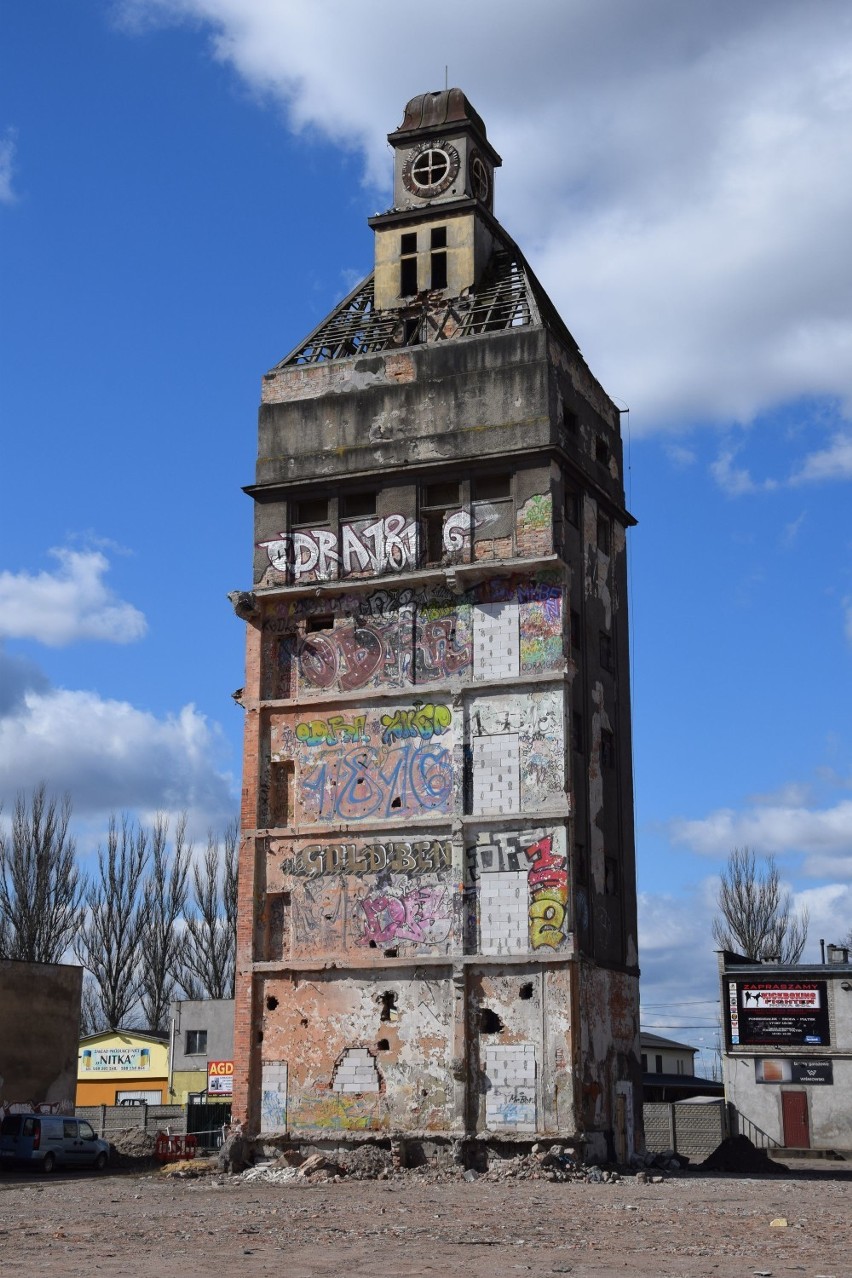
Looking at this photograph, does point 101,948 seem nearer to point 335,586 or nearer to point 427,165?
point 335,586

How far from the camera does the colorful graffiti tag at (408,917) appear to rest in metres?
36.8

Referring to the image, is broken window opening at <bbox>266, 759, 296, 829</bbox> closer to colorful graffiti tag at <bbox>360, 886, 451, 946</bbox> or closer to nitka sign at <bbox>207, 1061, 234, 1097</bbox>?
colorful graffiti tag at <bbox>360, 886, 451, 946</bbox>

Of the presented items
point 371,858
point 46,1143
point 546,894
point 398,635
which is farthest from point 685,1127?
point 398,635

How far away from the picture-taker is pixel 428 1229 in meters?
23.3

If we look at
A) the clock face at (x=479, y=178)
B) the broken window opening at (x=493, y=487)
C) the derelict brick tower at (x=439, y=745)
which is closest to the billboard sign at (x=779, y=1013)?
the derelict brick tower at (x=439, y=745)

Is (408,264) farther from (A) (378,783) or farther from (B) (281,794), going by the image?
(B) (281,794)

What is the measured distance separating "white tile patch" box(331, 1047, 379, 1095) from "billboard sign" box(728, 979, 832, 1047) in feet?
75.4

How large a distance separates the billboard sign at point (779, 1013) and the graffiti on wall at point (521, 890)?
73.4 ft

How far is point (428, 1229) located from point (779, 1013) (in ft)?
113

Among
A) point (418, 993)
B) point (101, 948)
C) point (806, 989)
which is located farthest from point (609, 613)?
point (101, 948)

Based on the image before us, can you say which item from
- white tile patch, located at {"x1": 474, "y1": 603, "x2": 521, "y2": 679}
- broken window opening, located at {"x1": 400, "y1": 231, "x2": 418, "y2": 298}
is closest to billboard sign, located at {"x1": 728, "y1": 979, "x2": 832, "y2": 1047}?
white tile patch, located at {"x1": 474, "y1": 603, "x2": 521, "y2": 679}

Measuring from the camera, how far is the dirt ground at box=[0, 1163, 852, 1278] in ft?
61.9

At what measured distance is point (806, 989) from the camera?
54.7m

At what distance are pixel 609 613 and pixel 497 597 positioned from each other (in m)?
4.80
